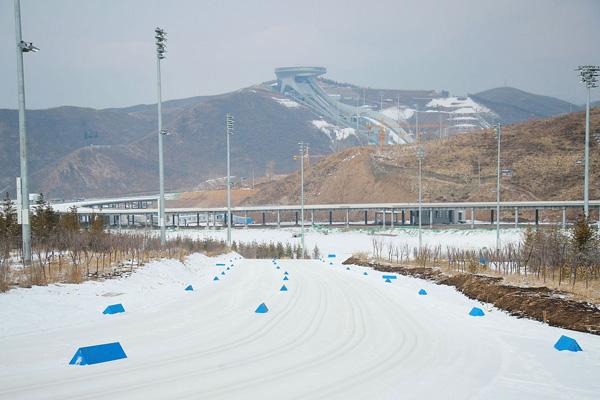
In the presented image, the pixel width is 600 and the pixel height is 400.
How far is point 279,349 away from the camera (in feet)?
26.5

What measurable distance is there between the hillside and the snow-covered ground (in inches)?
1283

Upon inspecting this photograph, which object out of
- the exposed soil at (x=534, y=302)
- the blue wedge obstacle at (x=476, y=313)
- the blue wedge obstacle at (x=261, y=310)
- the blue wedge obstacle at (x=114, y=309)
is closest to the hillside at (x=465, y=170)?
the exposed soil at (x=534, y=302)

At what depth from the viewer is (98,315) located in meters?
10.6

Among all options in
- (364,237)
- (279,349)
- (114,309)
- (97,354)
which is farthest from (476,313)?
(364,237)

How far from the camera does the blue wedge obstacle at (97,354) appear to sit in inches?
276

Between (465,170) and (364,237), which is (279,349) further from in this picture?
(465,170)

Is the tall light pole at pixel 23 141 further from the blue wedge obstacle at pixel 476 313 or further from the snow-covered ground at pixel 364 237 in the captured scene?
the snow-covered ground at pixel 364 237

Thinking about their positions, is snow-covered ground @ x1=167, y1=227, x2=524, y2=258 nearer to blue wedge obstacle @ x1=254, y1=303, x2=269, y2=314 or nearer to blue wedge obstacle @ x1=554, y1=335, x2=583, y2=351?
blue wedge obstacle @ x1=254, y1=303, x2=269, y2=314

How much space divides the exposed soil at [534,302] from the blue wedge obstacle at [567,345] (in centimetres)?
148

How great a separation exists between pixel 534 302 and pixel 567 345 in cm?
370

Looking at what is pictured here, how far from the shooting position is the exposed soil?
388 inches

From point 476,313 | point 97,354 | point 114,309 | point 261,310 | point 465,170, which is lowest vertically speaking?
point 476,313

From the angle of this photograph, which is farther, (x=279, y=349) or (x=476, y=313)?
(x=476, y=313)

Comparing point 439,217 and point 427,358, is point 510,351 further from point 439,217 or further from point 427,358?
point 439,217
